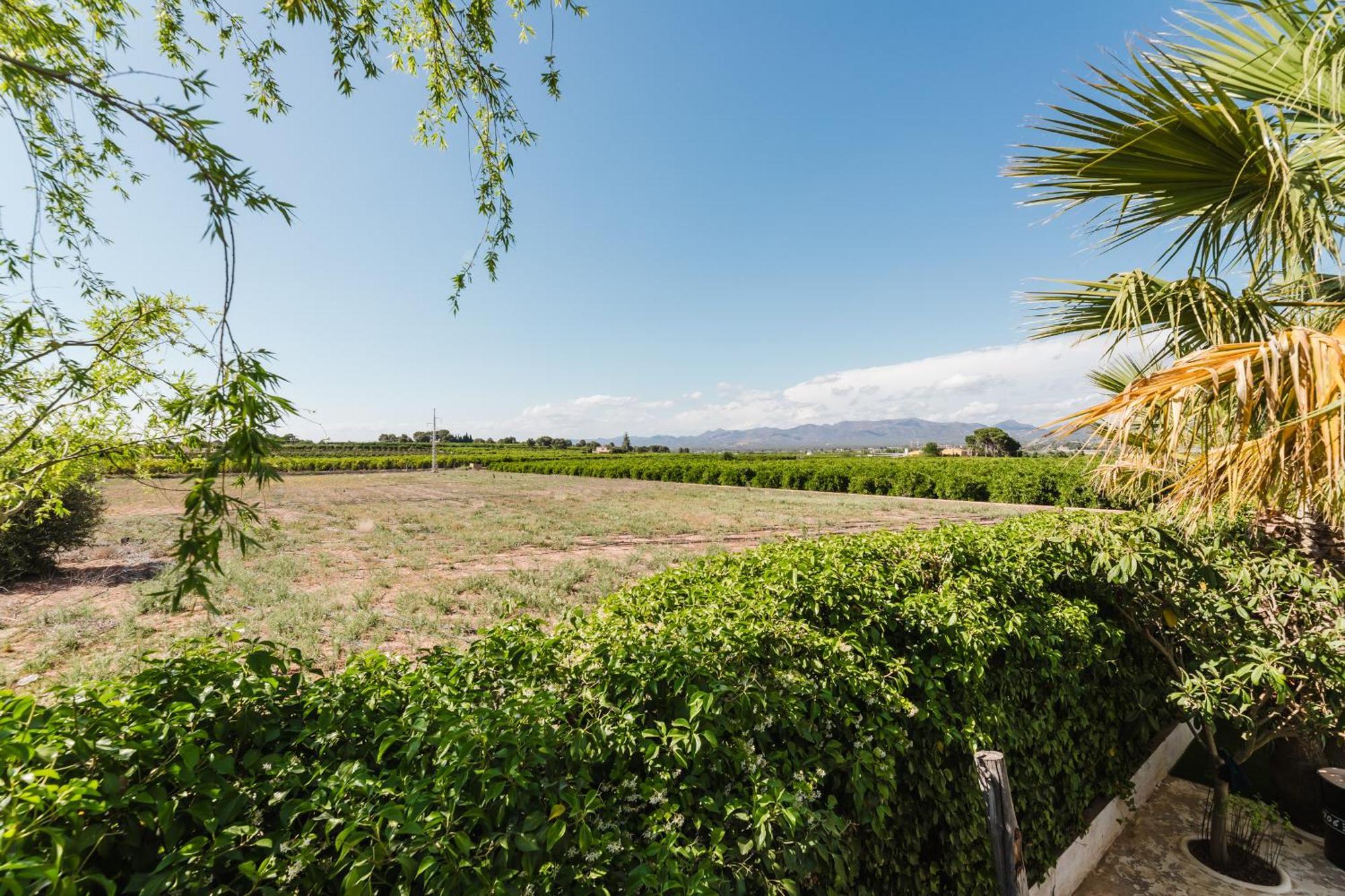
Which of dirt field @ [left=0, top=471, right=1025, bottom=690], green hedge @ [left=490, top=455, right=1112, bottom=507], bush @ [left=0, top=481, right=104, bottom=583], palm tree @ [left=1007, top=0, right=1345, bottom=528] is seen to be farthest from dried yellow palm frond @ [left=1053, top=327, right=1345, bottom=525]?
bush @ [left=0, top=481, right=104, bottom=583]

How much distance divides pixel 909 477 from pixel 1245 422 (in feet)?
75.2

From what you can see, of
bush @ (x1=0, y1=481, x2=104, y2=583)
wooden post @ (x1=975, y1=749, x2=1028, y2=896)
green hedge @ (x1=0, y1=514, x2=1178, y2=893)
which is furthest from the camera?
bush @ (x1=0, y1=481, x2=104, y2=583)

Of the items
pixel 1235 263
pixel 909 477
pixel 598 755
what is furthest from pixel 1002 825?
pixel 909 477

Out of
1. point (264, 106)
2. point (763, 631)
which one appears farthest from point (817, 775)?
point (264, 106)

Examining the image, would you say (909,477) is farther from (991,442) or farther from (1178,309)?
(991,442)

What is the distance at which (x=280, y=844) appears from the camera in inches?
40.4

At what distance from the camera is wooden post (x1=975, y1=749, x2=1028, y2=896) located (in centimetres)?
192

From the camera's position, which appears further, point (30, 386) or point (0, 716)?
point (30, 386)

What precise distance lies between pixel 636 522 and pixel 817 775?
1266 centimetres

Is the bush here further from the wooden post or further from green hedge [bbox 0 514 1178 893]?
the wooden post

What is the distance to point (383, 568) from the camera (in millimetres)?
8445

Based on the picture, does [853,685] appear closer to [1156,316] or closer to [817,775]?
[817,775]

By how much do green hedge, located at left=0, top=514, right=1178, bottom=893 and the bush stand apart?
8253mm

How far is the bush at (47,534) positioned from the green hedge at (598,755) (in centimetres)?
825
